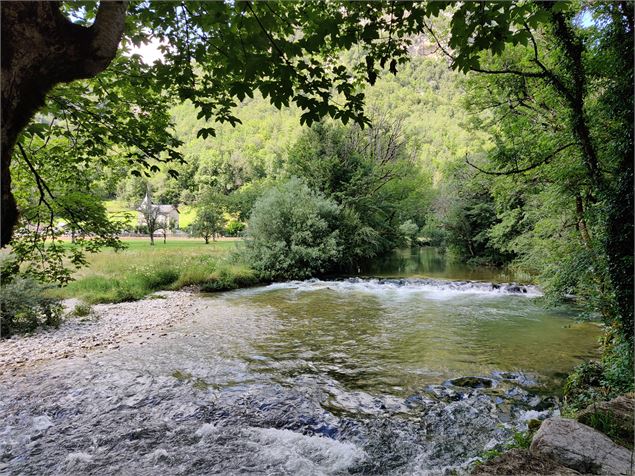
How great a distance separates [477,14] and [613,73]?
472 centimetres

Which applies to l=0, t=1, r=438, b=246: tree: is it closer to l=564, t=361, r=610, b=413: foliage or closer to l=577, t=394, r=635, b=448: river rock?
l=577, t=394, r=635, b=448: river rock

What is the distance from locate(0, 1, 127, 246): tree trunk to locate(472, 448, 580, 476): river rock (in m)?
4.23

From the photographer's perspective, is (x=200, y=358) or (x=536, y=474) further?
(x=200, y=358)

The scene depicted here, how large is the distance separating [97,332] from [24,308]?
196 cm

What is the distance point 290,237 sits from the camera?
22.0 meters

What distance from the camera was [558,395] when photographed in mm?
6312

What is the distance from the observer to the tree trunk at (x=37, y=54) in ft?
6.40

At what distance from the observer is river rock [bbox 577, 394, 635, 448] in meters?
3.73

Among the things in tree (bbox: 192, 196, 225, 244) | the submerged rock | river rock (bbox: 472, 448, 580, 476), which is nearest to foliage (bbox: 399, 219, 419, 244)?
tree (bbox: 192, 196, 225, 244)

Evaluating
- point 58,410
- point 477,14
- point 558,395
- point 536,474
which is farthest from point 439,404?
point 58,410

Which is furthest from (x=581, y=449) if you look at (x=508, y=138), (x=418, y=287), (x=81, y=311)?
(x=418, y=287)

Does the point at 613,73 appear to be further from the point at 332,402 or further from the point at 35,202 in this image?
the point at 35,202

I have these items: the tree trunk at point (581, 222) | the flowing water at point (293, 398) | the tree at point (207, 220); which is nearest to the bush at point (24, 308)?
the flowing water at point (293, 398)

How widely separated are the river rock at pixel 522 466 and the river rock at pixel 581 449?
0.30 feet
